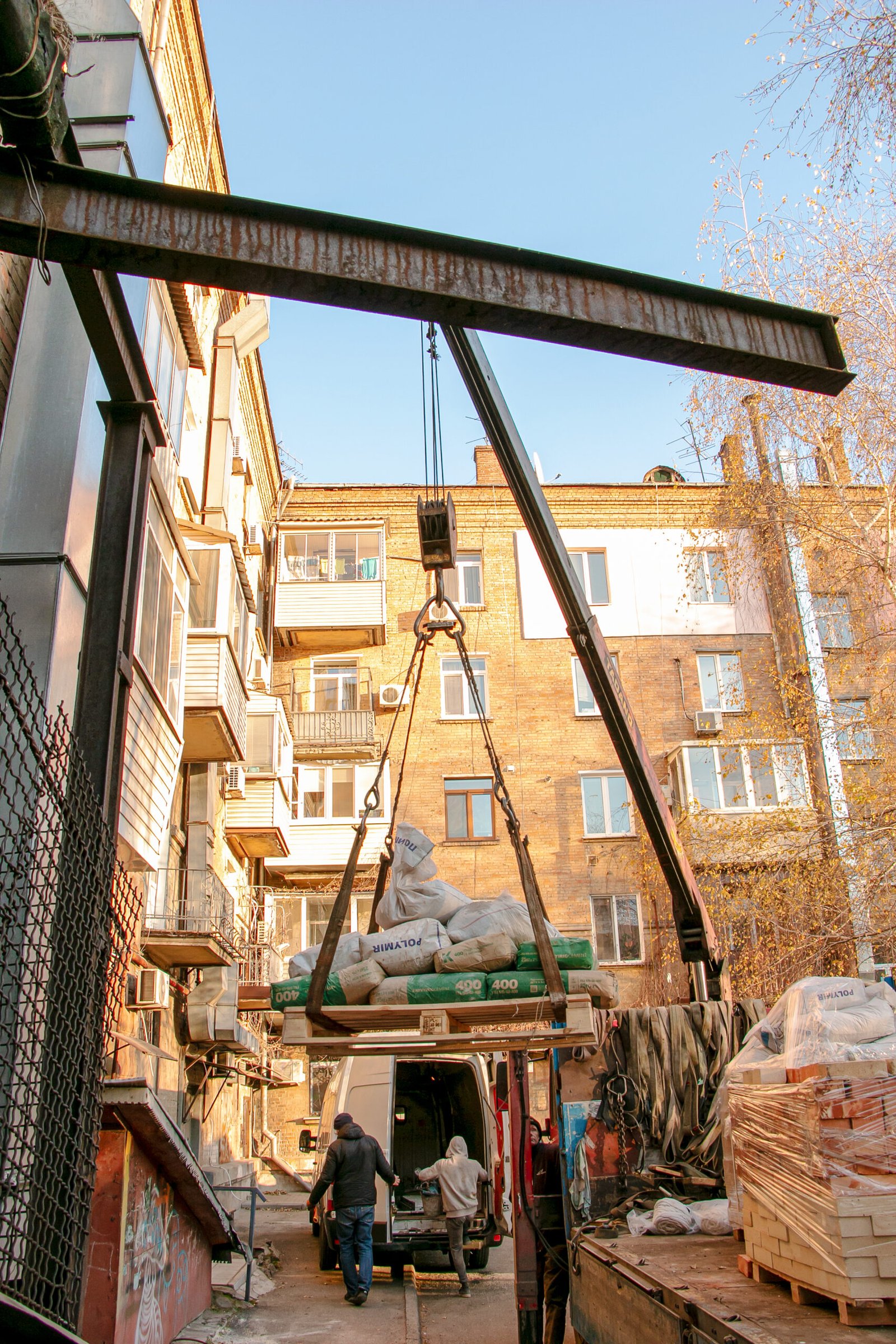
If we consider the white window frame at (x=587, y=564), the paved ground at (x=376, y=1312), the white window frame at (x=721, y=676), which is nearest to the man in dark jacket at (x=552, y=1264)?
the paved ground at (x=376, y=1312)

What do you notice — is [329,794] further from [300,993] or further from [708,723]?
[300,993]

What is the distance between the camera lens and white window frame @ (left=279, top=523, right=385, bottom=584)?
2685cm

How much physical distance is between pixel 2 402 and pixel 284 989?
14.9 feet

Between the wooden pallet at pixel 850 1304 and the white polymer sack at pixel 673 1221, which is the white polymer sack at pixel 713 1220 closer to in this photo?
the white polymer sack at pixel 673 1221

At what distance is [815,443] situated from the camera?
16188 millimetres

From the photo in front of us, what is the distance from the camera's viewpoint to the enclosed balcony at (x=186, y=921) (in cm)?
1516

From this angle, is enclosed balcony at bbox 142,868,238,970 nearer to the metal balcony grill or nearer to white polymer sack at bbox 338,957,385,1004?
the metal balcony grill

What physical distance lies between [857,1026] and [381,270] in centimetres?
387

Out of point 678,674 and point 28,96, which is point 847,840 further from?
point 28,96

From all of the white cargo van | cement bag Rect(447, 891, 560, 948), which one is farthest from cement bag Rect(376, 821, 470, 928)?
the white cargo van

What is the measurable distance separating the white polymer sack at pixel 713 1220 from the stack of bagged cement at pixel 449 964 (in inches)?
49.5

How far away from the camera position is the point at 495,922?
6254mm

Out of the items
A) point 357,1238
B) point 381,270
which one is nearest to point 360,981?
point 381,270

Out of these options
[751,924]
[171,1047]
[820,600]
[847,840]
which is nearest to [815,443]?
[847,840]
